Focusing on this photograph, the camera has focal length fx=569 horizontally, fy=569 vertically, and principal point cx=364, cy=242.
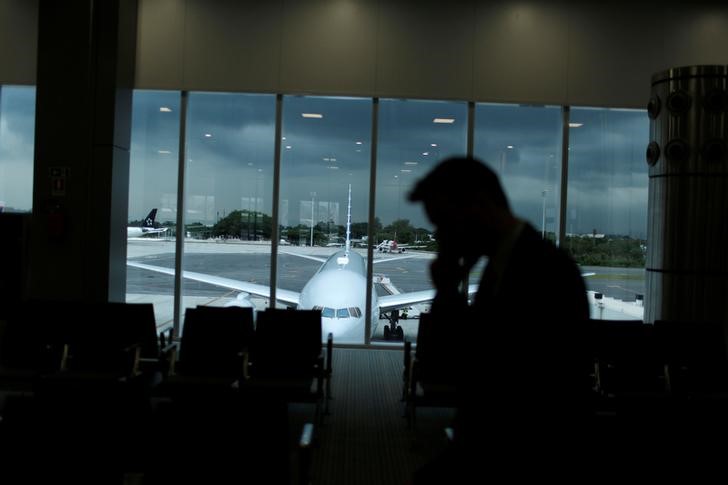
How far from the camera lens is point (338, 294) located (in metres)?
7.43

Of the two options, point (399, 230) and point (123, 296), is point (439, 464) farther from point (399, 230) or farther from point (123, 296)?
point (399, 230)

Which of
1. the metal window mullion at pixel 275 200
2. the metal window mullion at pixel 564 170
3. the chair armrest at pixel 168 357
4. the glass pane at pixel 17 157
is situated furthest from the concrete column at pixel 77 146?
the metal window mullion at pixel 564 170

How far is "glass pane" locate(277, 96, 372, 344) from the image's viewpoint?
284 inches

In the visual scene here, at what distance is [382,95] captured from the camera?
6977mm

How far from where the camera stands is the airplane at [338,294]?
728 cm

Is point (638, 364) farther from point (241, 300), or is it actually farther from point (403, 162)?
point (241, 300)

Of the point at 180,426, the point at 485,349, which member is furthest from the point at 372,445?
the point at 485,349

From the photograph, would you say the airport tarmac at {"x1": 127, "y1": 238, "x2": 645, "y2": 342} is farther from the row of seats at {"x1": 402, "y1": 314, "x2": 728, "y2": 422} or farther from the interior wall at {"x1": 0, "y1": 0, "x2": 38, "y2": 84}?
the row of seats at {"x1": 402, "y1": 314, "x2": 728, "y2": 422}

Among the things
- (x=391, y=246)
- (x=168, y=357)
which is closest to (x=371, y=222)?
(x=391, y=246)

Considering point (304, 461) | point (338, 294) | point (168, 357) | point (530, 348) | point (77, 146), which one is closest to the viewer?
point (530, 348)

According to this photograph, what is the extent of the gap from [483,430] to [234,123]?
674 cm

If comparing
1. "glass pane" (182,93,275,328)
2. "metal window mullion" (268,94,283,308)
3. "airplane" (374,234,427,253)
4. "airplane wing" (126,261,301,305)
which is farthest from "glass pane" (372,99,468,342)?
"glass pane" (182,93,275,328)

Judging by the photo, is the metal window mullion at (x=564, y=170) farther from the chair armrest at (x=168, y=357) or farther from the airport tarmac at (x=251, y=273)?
the chair armrest at (x=168, y=357)

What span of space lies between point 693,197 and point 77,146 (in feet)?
18.4
